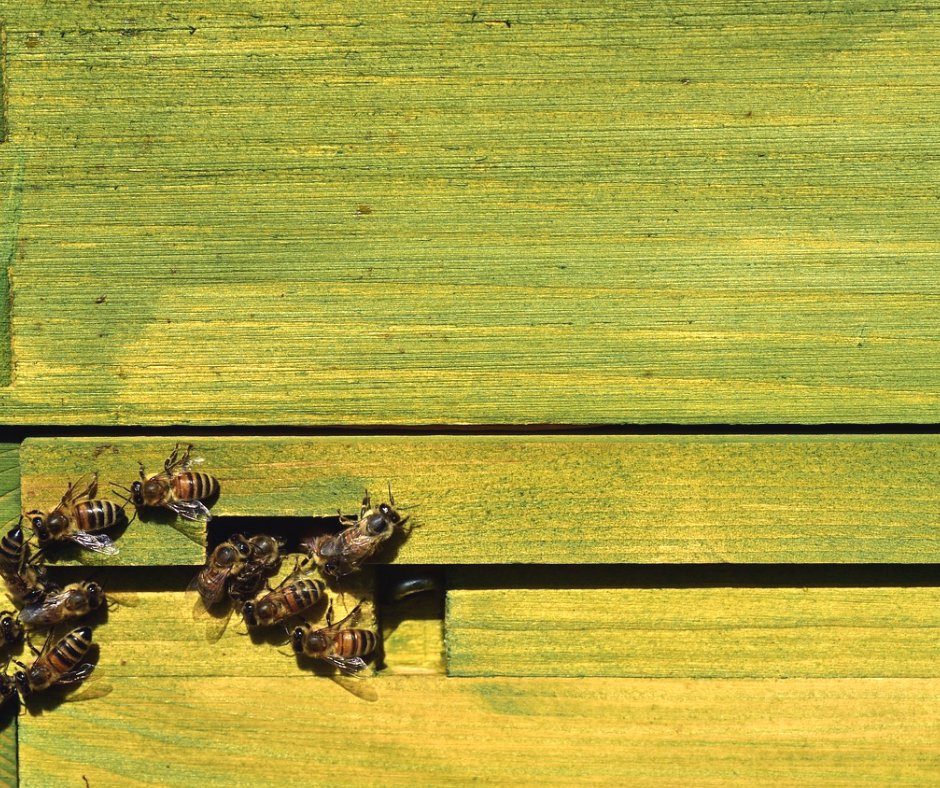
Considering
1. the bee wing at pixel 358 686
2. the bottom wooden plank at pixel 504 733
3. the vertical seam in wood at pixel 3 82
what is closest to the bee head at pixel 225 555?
the bottom wooden plank at pixel 504 733

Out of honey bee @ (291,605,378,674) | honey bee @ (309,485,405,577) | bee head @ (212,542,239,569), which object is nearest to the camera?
honey bee @ (309,485,405,577)

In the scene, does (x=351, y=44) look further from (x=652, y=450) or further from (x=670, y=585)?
(x=670, y=585)

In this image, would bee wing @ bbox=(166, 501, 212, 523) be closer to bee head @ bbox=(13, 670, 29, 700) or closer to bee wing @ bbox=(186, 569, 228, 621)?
bee wing @ bbox=(186, 569, 228, 621)

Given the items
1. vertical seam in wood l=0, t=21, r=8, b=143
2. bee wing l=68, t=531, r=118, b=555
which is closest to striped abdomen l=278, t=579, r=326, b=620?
bee wing l=68, t=531, r=118, b=555

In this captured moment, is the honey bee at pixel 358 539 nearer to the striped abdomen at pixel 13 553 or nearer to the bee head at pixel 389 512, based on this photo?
the bee head at pixel 389 512

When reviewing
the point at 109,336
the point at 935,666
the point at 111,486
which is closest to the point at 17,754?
the point at 111,486

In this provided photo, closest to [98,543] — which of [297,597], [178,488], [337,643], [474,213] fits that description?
[178,488]

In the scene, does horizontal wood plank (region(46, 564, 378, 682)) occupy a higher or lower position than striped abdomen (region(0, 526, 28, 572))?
lower

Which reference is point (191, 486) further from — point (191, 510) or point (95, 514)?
point (95, 514)
